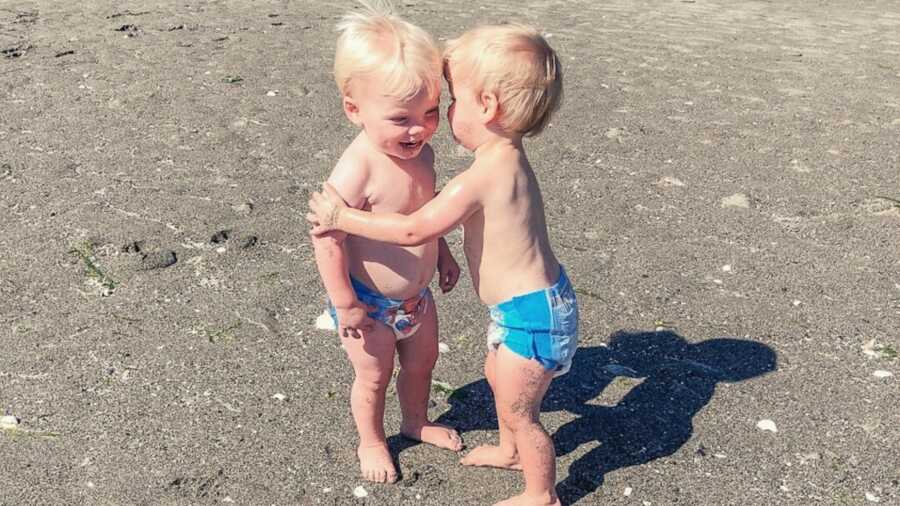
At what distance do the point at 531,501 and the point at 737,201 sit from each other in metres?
3.05

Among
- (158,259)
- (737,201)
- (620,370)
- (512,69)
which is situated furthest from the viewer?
(737,201)

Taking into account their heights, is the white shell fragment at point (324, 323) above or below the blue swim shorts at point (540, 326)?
below

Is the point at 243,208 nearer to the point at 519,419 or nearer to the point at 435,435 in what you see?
the point at 435,435

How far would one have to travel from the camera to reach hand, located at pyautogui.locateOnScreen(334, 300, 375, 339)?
115 inches

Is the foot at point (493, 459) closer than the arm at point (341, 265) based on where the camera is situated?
No

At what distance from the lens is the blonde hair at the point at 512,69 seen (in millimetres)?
2600

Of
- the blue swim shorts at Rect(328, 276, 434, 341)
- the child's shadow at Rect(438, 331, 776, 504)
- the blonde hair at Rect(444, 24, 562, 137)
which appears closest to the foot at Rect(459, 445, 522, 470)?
the child's shadow at Rect(438, 331, 776, 504)

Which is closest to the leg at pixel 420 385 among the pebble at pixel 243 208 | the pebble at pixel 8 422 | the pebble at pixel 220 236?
the pebble at pixel 8 422

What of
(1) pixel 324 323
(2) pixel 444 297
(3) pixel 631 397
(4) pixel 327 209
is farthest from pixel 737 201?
(4) pixel 327 209

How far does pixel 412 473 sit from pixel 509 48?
141 cm

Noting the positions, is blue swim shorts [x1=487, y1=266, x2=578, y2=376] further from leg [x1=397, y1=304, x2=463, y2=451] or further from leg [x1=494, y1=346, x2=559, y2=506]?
leg [x1=397, y1=304, x2=463, y2=451]

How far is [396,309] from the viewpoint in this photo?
9.96ft

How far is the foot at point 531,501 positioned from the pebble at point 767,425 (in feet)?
2.89

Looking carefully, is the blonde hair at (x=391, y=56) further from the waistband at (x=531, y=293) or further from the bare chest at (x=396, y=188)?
the waistband at (x=531, y=293)
